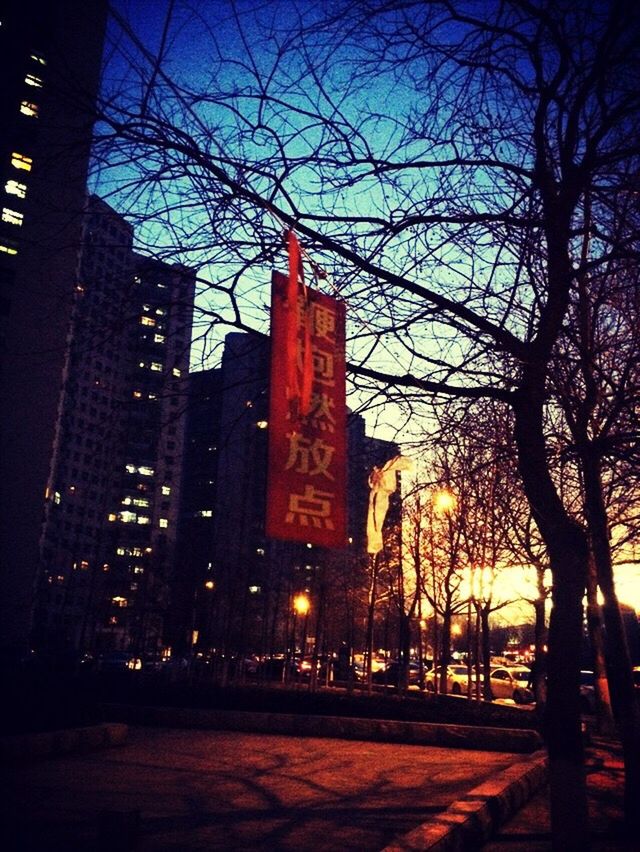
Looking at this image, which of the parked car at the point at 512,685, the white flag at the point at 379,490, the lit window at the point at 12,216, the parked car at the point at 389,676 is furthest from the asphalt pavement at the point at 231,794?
the lit window at the point at 12,216

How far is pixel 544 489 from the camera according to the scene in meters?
6.03

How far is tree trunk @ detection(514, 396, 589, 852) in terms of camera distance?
510cm

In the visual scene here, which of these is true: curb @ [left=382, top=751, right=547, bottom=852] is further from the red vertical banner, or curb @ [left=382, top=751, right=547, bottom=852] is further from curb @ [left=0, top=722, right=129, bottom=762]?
curb @ [left=0, top=722, right=129, bottom=762]

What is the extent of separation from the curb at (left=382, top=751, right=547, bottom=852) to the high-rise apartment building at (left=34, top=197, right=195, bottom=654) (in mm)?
4223

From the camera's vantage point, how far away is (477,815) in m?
5.98

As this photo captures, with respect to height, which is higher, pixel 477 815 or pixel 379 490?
pixel 379 490

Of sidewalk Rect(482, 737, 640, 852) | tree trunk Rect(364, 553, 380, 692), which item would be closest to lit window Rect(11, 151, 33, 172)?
tree trunk Rect(364, 553, 380, 692)

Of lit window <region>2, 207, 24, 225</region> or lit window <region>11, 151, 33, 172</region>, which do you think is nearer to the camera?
lit window <region>2, 207, 24, 225</region>

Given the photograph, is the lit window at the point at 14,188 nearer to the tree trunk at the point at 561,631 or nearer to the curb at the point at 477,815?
the tree trunk at the point at 561,631

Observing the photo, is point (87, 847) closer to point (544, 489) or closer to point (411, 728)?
point (544, 489)

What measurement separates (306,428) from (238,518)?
11149cm

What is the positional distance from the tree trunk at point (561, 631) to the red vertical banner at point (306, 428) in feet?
6.67

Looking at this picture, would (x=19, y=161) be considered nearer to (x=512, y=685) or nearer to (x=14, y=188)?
(x=14, y=188)

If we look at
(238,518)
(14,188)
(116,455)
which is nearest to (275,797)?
(116,455)
